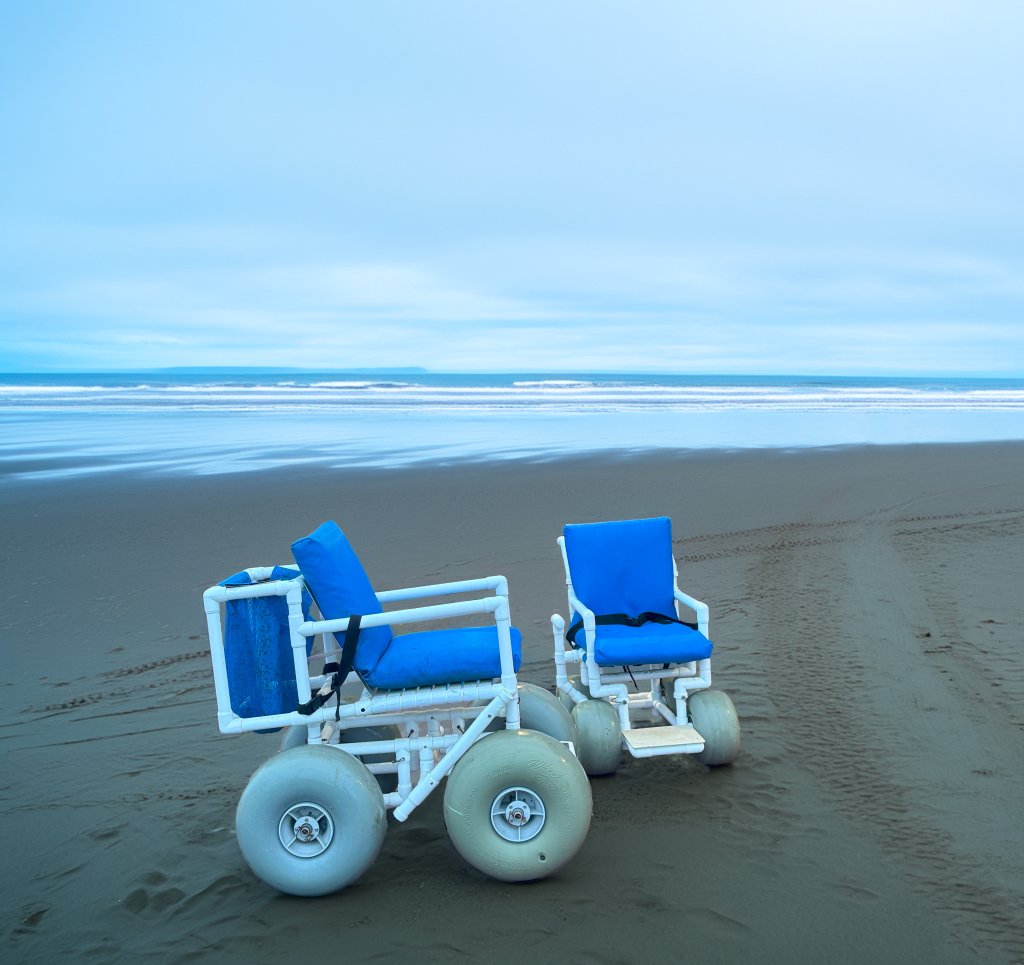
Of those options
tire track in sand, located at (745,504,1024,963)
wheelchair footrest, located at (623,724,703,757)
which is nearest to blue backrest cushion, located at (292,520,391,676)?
wheelchair footrest, located at (623,724,703,757)

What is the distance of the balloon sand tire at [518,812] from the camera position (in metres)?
3.89

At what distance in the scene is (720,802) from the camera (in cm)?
464

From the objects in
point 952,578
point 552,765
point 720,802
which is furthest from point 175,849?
point 952,578

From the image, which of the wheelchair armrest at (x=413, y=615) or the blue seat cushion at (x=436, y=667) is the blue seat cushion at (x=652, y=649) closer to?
the blue seat cushion at (x=436, y=667)

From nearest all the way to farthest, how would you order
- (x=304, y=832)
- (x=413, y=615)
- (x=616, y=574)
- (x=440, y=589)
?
1. (x=304, y=832)
2. (x=413, y=615)
3. (x=440, y=589)
4. (x=616, y=574)

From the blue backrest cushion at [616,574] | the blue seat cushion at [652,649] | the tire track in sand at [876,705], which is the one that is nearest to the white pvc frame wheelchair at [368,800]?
→ the blue seat cushion at [652,649]

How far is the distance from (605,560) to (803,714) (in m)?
1.62

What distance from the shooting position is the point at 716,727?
4961 millimetres

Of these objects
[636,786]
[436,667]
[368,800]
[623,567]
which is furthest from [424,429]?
[368,800]

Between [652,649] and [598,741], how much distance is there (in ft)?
1.94

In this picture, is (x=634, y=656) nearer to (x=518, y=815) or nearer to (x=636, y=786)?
(x=636, y=786)

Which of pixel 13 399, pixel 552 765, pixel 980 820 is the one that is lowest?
pixel 980 820

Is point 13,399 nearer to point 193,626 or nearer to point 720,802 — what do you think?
point 193,626

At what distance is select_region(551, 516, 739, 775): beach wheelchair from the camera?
16.2 feet
